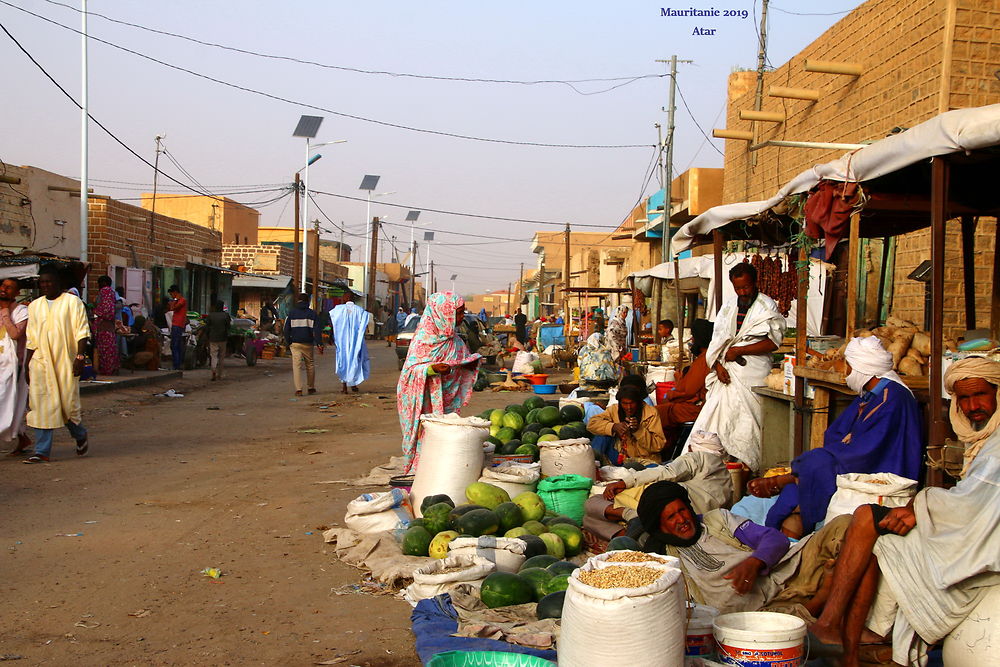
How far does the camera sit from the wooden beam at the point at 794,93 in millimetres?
13930

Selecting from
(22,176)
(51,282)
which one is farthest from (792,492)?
(22,176)

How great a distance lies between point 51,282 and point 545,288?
49.2 m

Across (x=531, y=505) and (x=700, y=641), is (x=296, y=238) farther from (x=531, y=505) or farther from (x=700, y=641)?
(x=700, y=641)

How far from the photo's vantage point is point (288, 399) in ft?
53.9

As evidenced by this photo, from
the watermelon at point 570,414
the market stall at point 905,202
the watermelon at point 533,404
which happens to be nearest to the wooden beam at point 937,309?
the market stall at point 905,202

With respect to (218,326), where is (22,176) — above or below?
above

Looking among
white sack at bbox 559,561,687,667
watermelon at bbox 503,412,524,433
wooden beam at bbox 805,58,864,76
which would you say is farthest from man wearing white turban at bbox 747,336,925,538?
wooden beam at bbox 805,58,864,76

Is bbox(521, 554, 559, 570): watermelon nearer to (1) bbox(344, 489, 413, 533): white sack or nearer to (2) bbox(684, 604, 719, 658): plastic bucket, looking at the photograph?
(1) bbox(344, 489, 413, 533): white sack

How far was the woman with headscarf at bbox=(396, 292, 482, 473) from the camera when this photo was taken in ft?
26.7

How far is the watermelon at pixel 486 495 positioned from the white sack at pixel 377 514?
1.58 ft

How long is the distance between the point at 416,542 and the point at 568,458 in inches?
61.7

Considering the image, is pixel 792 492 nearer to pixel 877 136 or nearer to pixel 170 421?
pixel 877 136

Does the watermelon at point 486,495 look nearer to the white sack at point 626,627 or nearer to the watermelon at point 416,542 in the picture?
the watermelon at point 416,542

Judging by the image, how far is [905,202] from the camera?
262 inches
